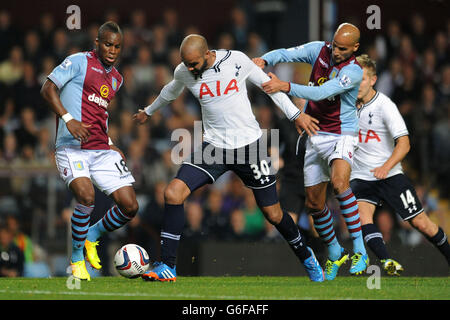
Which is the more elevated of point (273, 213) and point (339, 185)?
point (339, 185)

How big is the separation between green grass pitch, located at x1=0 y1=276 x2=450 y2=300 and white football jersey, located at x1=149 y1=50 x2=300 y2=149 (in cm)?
134

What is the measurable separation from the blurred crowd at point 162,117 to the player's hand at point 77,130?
3.43 metres

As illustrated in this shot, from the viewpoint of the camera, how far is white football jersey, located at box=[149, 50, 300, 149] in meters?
8.23

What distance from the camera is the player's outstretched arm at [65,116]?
26.2ft

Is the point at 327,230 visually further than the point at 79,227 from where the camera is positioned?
Yes

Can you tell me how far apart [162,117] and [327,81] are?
671 cm

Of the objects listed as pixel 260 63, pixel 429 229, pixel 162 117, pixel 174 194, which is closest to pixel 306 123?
pixel 260 63

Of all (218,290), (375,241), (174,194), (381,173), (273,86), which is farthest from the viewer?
(375,241)

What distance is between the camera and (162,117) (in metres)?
15.0

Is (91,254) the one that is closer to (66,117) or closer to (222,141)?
(66,117)

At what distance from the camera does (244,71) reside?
830 cm
